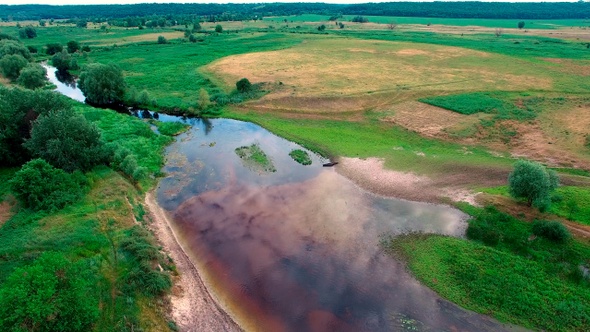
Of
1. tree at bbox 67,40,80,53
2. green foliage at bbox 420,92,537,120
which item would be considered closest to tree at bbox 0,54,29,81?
tree at bbox 67,40,80,53

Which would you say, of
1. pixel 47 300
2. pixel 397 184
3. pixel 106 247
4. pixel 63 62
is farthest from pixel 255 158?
pixel 63 62

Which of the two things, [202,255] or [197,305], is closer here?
[197,305]

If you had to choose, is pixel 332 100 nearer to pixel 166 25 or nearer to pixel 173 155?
pixel 173 155

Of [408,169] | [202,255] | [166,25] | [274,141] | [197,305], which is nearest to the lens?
[197,305]

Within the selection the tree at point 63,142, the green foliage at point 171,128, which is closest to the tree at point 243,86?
the green foliage at point 171,128

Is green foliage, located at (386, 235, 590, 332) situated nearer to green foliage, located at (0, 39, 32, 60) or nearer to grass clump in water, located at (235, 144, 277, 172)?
grass clump in water, located at (235, 144, 277, 172)

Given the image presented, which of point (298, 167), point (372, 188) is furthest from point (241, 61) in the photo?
point (372, 188)
